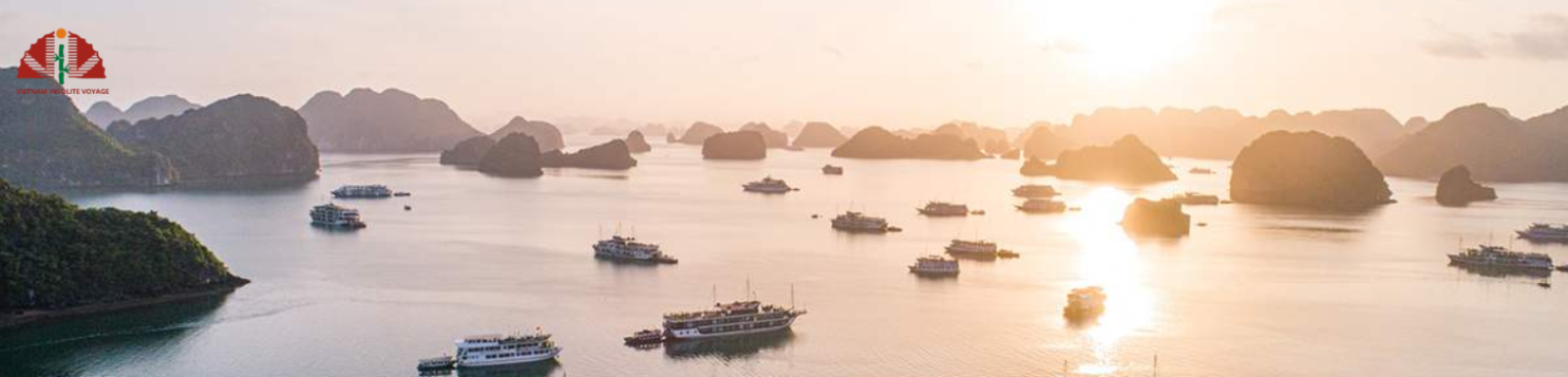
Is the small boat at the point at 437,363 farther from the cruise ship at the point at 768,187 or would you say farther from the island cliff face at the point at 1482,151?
the island cliff face at the point at 1482,151

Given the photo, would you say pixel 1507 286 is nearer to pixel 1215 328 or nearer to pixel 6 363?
pixel 1215 328

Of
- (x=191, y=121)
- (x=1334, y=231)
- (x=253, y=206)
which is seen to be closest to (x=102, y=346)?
(x=253, y=206)

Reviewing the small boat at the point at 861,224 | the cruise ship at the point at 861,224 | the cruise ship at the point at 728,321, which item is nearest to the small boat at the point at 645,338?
the cruise ship at the point at 728,321

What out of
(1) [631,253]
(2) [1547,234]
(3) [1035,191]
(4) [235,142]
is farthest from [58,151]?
(2) [1547,234]

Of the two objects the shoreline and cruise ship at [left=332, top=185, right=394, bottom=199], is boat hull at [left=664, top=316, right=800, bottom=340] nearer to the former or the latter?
the shoreline

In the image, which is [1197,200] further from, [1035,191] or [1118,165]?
[1118,165]

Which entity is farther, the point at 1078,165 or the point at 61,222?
the point at 1078,165
